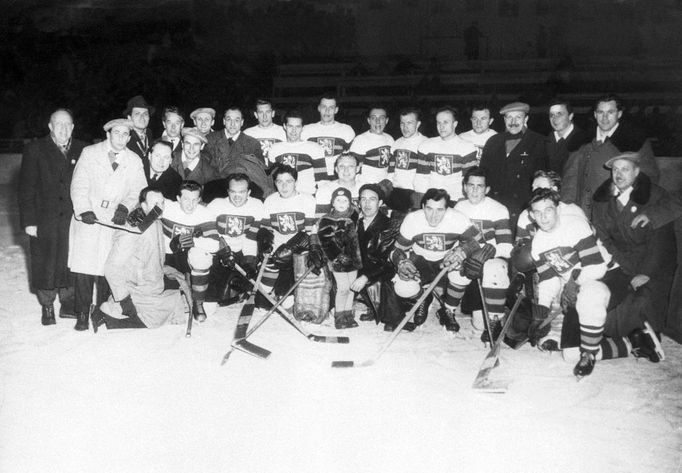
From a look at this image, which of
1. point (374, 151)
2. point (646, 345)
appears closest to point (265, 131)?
Result: point (374, 151)

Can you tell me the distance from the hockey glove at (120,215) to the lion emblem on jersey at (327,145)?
7.20 ft

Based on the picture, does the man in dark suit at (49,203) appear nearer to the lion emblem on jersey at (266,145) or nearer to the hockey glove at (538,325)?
the lion emblem on jersey at (266,145)

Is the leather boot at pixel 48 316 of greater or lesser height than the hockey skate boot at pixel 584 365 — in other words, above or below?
above

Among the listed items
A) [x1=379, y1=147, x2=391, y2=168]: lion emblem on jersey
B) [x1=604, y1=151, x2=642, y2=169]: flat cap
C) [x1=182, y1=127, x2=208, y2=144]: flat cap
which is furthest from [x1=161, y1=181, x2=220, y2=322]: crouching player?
[x1=604, y1=151, x2=642, y2=169]: flat cap

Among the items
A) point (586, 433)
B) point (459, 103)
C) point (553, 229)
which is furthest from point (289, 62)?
point (586, 433)

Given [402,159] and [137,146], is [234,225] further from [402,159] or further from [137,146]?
[402,159]

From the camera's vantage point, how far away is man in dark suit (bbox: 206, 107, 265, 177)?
5.40 meters

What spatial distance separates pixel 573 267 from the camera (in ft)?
12.6

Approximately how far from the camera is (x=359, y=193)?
482 centimetres

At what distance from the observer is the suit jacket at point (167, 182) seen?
4.68 metres

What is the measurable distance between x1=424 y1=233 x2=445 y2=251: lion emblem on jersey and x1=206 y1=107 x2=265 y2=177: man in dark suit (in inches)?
72.8

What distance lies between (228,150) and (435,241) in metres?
2.15

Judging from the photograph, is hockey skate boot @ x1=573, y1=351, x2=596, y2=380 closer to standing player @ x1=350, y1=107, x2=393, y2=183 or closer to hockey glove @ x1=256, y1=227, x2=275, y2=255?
hockey glove @ x1=256, y1=227, x2=275, y2=255

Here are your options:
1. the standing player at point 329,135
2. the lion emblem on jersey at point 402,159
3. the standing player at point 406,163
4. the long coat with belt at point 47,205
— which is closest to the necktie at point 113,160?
the long coat with belt at point 47,205
